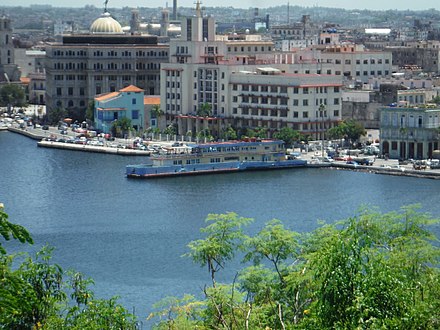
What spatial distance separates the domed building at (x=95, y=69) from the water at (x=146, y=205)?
29.6ft

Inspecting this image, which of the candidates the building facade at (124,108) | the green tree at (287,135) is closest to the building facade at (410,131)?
the green tree at (287,135)

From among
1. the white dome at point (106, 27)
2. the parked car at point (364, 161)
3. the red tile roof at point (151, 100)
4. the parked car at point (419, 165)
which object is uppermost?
the white dome at point (106, 27)

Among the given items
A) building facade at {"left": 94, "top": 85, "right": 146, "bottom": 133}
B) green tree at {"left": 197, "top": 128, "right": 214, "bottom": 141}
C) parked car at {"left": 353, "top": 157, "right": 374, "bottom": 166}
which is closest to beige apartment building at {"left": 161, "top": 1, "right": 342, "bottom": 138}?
green tree at {"left": 197, "top": 128, "right": 214, "bottom": 141}

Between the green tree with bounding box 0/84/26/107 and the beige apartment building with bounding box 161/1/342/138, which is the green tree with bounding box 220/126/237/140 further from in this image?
the green tree with bounding box 0/84/26/107

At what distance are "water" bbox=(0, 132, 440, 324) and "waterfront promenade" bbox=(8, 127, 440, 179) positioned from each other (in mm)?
559

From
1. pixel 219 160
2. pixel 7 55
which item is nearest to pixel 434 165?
pixel 219 160

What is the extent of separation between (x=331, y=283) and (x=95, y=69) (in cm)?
3614

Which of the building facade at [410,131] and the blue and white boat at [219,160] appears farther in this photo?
the building facade at [410,131]

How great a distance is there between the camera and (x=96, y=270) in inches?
799

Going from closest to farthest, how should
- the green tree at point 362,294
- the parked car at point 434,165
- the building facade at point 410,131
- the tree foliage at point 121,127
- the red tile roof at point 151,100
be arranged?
the green tree at point 362,294 < the parked car at point 434,165 < the building facade at point 410,131 < the tree foliage at point 121,127 < the red tile roof at point 151,100

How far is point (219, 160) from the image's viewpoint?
34219 mm

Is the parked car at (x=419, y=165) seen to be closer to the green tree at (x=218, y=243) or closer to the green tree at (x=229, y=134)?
the green tree at (x=229, y=134)

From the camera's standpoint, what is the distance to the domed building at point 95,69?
4616cm

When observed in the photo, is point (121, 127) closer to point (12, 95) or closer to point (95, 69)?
point (95, 69)
